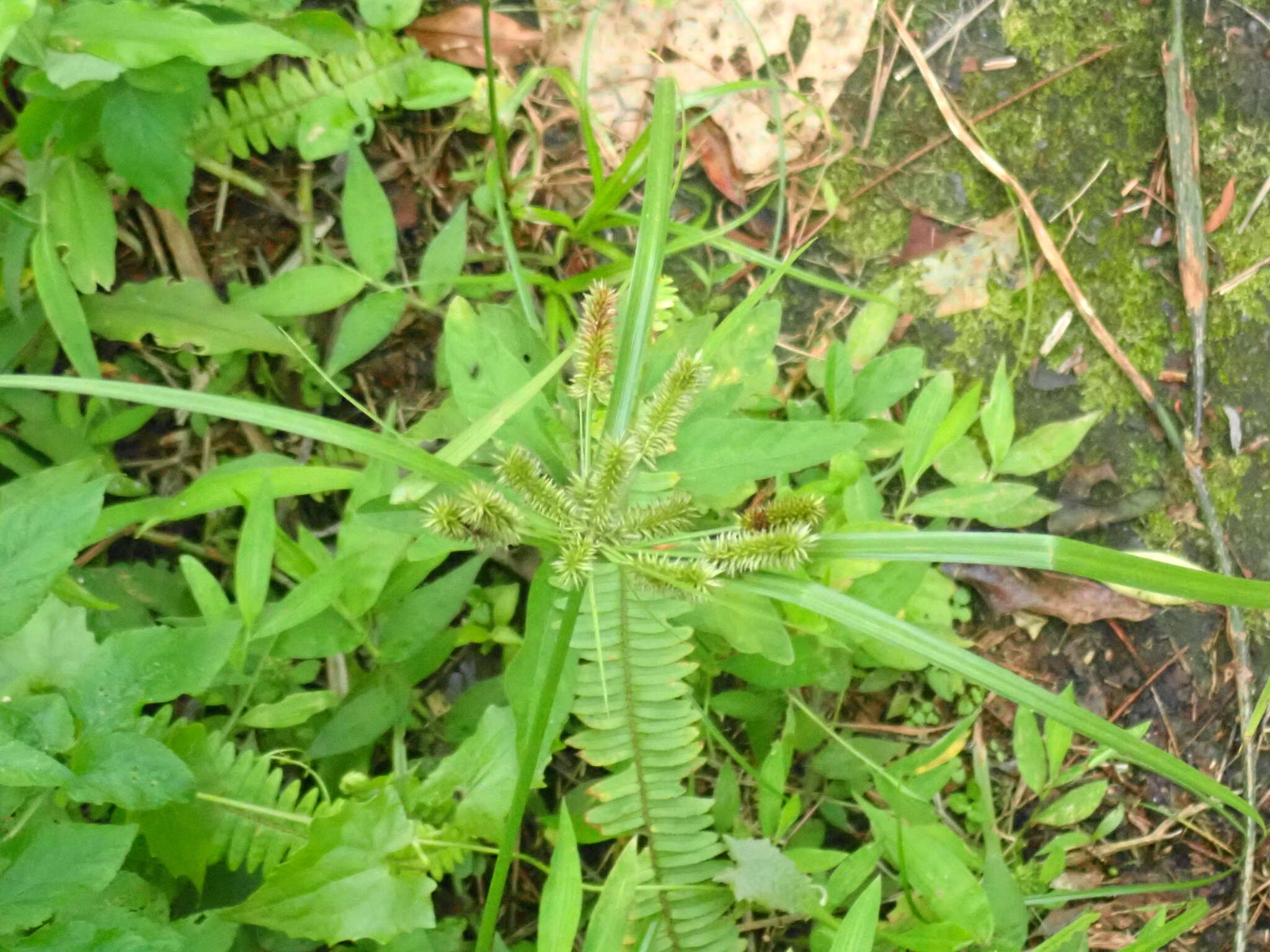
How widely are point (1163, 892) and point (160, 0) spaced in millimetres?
2546

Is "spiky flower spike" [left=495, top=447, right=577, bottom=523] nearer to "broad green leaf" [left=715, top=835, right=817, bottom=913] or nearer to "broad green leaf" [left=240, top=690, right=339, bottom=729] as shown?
"broad green leaf" [left=240, top=690, right=339, bottom=729]

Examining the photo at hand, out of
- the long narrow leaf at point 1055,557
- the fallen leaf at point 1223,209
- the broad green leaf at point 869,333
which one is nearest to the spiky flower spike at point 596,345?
the long narrow leaf at point 1055,557

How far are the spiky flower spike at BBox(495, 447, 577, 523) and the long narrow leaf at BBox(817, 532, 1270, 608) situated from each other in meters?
0.30

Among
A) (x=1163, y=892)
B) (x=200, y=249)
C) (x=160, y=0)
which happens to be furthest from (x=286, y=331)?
(x=1163, y=892)

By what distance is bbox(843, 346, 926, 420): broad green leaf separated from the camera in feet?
5.33

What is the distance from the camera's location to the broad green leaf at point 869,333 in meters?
1.79

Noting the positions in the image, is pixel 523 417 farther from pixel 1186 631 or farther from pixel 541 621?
pixel 1186 631

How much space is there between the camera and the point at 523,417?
1191mm

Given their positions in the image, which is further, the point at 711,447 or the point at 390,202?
the point at 390,202

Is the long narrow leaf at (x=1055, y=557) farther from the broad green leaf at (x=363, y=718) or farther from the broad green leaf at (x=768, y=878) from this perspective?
the broad green leaf at (x=363, y=718)

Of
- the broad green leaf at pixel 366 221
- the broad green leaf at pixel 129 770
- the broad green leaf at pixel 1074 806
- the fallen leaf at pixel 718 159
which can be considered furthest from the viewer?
the fallen leaf at pixel 718 159

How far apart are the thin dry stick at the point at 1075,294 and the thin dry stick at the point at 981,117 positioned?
0.13 ft

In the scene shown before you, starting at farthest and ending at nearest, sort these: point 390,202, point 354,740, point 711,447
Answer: point 390,202 < point 354,740 < point 711,447

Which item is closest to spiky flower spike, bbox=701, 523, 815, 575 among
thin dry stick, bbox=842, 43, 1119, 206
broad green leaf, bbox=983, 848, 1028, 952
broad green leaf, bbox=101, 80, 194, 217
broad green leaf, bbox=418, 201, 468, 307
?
broad green leaf, bbox=983, 848, 1028, 952
